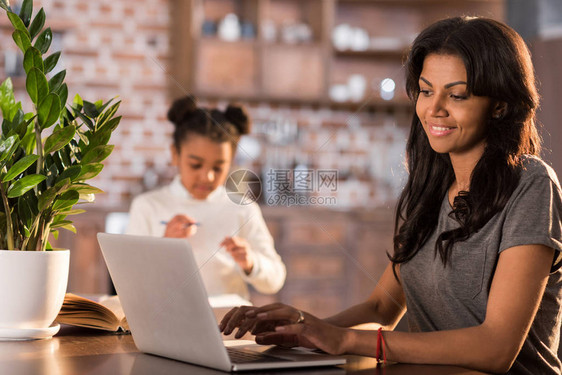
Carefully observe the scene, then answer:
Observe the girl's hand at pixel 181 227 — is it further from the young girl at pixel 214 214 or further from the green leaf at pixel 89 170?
the green leaf at pixel 89 170

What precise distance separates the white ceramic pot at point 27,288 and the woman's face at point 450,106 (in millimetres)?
644

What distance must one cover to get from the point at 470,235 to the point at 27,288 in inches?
28.0

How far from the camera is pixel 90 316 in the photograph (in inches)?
47.6

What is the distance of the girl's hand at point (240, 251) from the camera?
1.02 meters

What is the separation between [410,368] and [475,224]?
1.04 ft

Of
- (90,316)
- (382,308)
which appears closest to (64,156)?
(90,316)

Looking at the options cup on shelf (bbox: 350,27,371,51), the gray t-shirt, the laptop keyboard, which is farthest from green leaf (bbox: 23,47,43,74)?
cup on shelf (bbox: 350,27,371,51)

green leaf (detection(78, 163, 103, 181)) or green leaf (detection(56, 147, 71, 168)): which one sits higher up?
green leaf (detection(56, 147, 71, 168))

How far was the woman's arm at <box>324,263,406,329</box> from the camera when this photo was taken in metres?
1.26

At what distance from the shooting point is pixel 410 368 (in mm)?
932

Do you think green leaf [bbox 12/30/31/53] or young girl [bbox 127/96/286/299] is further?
green leaf [bbox 12/30/31/53]

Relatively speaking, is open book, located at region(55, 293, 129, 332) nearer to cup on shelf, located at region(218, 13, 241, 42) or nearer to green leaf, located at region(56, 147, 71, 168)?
green leaf, located at region(56, 147, 71, 168)

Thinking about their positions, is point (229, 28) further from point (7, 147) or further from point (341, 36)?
point (7, 147)

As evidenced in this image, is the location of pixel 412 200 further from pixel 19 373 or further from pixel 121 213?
pixel 121 213
